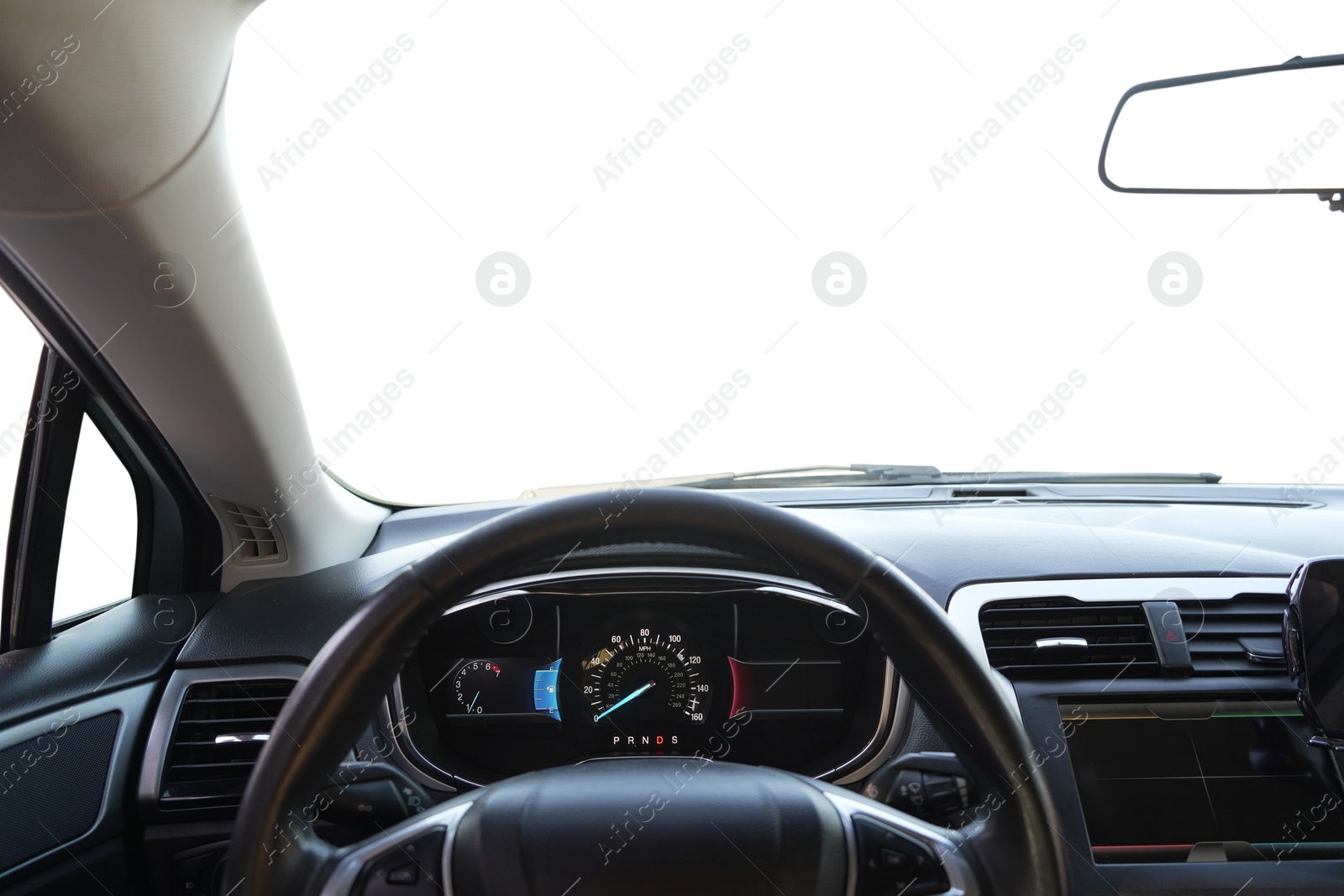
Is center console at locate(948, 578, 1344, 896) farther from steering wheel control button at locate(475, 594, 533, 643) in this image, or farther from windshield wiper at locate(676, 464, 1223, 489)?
steering wheel control button at locate(475, 594, 533, 643)

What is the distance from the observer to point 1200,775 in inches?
81.1

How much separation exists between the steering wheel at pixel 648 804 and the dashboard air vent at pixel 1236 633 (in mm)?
1152

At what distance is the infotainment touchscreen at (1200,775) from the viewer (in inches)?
79.4

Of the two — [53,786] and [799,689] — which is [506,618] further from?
[53,786]

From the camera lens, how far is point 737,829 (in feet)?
4.01

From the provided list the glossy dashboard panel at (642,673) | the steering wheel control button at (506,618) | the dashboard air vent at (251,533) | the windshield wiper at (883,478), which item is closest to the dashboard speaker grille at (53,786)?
the dashboard air vent at (251,533)

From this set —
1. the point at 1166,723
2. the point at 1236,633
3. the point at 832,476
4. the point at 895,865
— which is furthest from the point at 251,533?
the point at 1236,633

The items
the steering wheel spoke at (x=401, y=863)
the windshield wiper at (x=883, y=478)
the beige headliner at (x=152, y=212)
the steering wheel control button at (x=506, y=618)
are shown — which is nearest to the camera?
the steering wheel spoke at (x=401, y=863)

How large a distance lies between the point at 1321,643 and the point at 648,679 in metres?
1.37

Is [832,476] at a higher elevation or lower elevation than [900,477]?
lower

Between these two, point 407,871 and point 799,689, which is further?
point 799,689

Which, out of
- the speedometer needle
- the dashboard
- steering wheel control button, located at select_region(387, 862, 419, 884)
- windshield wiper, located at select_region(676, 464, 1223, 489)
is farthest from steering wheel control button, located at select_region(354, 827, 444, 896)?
windshield wiper, located at select_region(676, 464, 1223, 489)

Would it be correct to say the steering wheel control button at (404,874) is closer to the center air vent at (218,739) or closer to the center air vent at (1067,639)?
the center air vent at (218,739)

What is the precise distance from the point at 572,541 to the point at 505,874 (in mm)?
455
